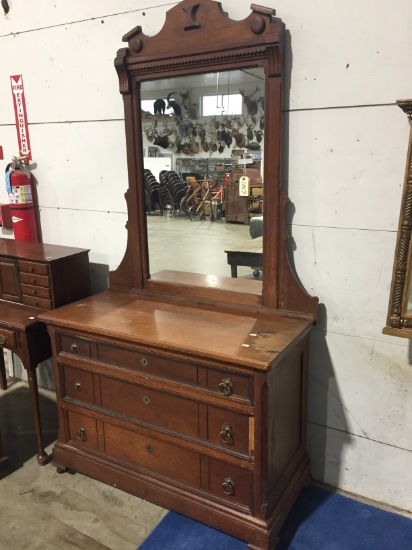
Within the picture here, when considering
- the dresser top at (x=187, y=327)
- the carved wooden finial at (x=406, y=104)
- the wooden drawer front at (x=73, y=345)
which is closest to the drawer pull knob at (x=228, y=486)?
the dresser top at (x=187, y=327)

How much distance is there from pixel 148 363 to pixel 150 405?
196 millimetres

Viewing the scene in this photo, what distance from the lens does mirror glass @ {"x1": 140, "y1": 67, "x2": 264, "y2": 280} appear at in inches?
76.7

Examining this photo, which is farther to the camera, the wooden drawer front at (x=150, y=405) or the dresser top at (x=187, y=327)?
the wooden drawer front at (x=150, y=405)

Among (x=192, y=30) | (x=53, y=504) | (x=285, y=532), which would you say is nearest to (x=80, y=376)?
(x=53, y=504)

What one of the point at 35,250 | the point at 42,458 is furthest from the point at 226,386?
the point at 35,250

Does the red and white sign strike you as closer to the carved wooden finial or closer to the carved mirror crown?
the carved mirror crown

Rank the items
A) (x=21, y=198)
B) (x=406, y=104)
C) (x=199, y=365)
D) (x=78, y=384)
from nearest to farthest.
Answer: (x=406, y=104) < (x=199, y=365) < (x=78, y=384) < (x=21, y=198)

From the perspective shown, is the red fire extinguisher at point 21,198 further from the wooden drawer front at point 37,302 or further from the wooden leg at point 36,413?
the wooden leg at point 36,413

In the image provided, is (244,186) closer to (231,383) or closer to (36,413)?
(231,383)

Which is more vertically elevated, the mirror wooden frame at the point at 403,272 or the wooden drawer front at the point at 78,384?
the mirror wooden frame at the point at 403,272

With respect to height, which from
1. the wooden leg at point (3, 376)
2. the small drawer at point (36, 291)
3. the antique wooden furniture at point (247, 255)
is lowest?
the wooden leg at point (3, 376)

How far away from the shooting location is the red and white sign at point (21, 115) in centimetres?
266

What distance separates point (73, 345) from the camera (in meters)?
2.11

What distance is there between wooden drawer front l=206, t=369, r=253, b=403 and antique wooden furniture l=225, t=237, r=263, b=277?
54cm
